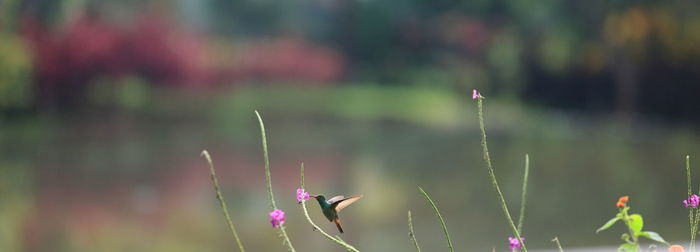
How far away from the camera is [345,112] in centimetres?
490

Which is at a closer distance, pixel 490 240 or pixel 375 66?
pixel 490 240

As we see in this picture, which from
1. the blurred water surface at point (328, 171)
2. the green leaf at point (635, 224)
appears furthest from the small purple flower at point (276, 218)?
the blurred water surface at point (328, 171)

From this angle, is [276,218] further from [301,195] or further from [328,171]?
[328,171]

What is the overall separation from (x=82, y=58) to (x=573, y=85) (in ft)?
9.10

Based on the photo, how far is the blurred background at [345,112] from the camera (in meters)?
4.17

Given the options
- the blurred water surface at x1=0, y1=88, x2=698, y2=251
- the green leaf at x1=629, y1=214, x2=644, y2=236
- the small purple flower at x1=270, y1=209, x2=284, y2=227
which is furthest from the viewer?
the blurred water surface at x1=0, y1=88, x2=698, y2=251

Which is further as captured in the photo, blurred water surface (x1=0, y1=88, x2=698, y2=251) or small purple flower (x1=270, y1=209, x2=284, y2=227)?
blurred water surface (x1=0, y1=88, x2=698, y2=251)

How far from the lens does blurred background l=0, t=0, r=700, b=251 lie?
417 cm

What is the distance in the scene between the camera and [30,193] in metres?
4.24

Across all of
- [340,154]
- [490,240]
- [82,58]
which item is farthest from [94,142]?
[490,240]

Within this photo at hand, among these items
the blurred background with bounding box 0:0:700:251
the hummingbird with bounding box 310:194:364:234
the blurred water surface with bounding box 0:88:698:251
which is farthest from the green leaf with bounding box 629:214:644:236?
the blurred background with bounding box 0:0:700:251

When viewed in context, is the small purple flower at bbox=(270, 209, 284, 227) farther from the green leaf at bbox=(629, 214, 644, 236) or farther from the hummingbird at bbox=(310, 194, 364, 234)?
the green leaf at bbox=(629, 214, 644, 236)

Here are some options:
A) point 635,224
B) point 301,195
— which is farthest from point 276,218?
point 635,224

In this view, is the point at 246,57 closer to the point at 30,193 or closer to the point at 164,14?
the point at 164,14
